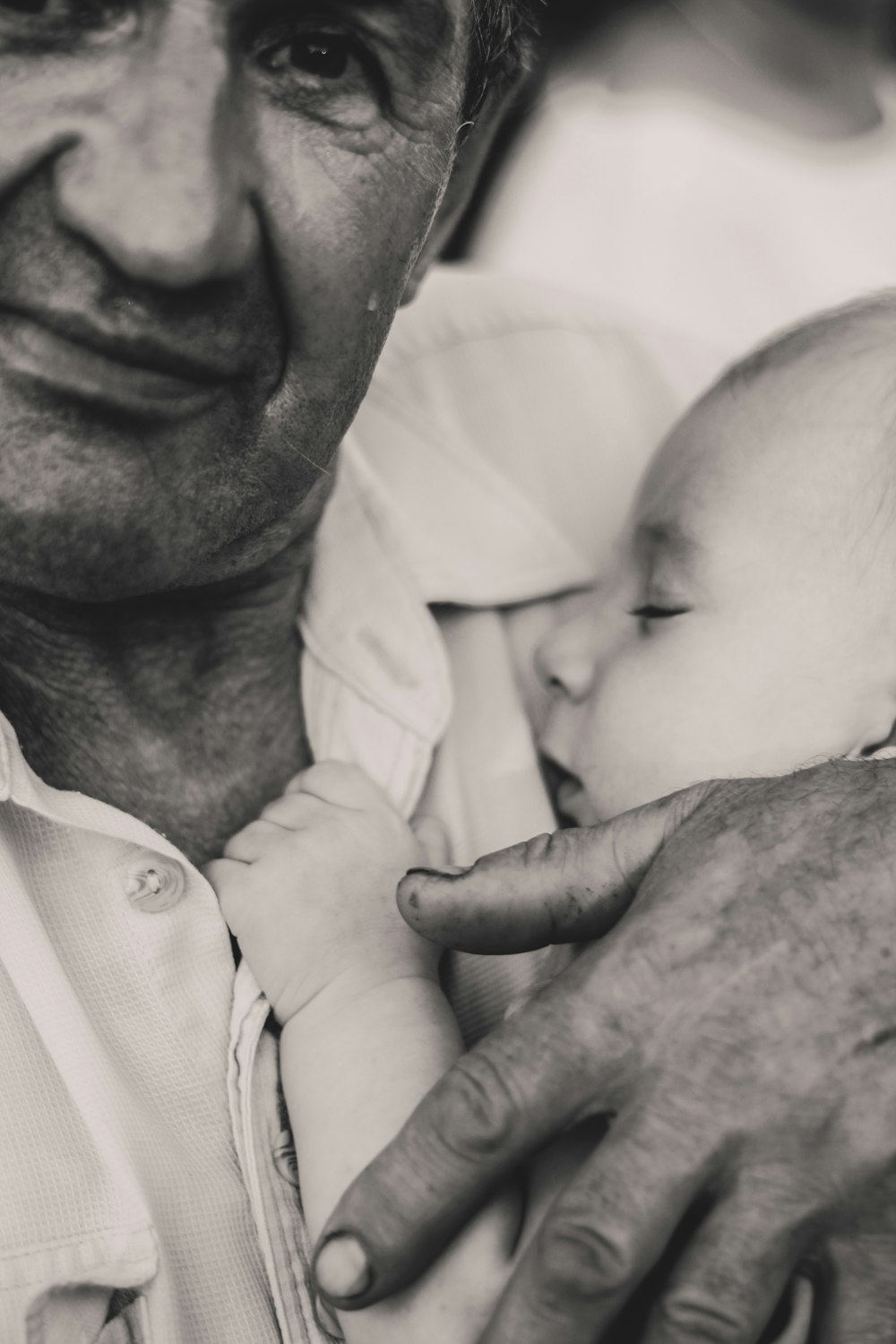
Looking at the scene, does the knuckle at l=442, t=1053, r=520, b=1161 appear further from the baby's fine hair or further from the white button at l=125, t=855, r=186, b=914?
the baby's fine hair

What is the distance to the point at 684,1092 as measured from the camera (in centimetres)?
105

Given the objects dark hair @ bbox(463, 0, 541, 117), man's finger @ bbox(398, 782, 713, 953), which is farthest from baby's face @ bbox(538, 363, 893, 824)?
dark hair @ bbox(463, 0, 541, 117)

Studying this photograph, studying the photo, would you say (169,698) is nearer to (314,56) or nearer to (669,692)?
(669,692)

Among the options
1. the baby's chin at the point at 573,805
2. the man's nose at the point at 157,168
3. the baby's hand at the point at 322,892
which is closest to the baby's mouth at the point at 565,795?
the baby's chin at the point at 573,805

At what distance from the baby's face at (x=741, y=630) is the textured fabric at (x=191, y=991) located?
0.52ft

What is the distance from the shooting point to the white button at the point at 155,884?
137cm

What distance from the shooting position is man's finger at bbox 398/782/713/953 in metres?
1.18

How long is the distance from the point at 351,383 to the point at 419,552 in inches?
17.1

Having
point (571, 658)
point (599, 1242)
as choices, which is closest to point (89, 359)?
point (571, 658)

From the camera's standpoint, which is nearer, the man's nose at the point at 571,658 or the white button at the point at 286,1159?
the white button at the point at 286,1159

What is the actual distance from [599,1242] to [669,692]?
0.76 m

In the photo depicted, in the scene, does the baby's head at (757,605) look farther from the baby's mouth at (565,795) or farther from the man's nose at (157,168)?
the man's nose at (157,168)

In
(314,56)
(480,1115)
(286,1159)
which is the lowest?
(286,1159)

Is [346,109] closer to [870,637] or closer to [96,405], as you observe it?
[96,405]
